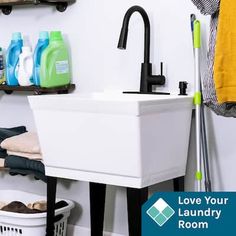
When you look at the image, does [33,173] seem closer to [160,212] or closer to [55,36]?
[55,36]

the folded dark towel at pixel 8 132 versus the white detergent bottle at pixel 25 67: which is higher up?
the white detergent bottle at pixel 25 67

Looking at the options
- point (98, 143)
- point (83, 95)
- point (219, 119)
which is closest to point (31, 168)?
point (83, 95)

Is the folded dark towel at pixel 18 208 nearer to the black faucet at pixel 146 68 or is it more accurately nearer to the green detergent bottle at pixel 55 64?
the green detergent bottle at pixel 55 64

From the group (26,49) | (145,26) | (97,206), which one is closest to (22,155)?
Answer: (97,206)

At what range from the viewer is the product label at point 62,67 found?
2717mm

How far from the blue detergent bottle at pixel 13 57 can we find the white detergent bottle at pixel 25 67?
41 mm

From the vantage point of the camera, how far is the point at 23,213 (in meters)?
2.58

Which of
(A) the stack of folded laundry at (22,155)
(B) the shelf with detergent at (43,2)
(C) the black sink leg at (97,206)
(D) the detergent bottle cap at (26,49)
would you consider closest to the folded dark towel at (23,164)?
(A) the stack of folded laundry at (22,155)

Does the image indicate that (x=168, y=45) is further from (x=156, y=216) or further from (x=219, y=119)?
(x=156, y=216)

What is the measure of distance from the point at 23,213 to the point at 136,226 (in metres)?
0.71

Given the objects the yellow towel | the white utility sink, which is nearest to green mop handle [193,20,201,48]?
the white utility sink

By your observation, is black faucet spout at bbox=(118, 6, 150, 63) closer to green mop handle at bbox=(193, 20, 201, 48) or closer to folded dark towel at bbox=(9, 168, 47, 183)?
Answer: green mop handle at bbox=(193, 20, 201, 48)

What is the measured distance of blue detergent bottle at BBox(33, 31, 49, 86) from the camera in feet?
8.93

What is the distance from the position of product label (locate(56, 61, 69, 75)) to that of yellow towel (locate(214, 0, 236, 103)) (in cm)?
118
